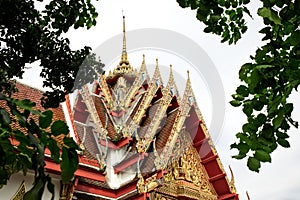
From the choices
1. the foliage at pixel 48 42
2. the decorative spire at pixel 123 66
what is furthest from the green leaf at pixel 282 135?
A: the decorative spire at pixel 123 66

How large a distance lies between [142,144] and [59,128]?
5.66 m

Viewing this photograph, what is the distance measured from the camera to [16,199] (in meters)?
4.90

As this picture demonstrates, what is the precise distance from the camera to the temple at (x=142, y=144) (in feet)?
→ 20.5

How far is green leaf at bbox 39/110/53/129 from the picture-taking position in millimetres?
1139

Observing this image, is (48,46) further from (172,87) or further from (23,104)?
(172,87)

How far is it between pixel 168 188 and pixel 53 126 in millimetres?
6565

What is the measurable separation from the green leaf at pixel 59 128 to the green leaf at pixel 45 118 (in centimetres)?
2

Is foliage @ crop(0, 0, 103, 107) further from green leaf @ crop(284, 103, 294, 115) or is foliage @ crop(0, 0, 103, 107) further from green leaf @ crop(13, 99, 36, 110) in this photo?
green leaf @ crop(284, 103, 294, 115)

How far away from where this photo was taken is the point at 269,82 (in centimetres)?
139

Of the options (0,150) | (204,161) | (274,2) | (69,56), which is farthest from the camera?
(204,161)

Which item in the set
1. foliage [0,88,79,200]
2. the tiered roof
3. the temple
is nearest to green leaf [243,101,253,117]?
foliage [0,88,79,200]

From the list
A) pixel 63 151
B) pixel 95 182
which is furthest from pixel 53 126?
pixel 95 182

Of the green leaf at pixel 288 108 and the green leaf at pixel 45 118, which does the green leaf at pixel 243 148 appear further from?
the green leaf at pixel 45 118

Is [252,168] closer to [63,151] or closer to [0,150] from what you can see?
[63,151]
